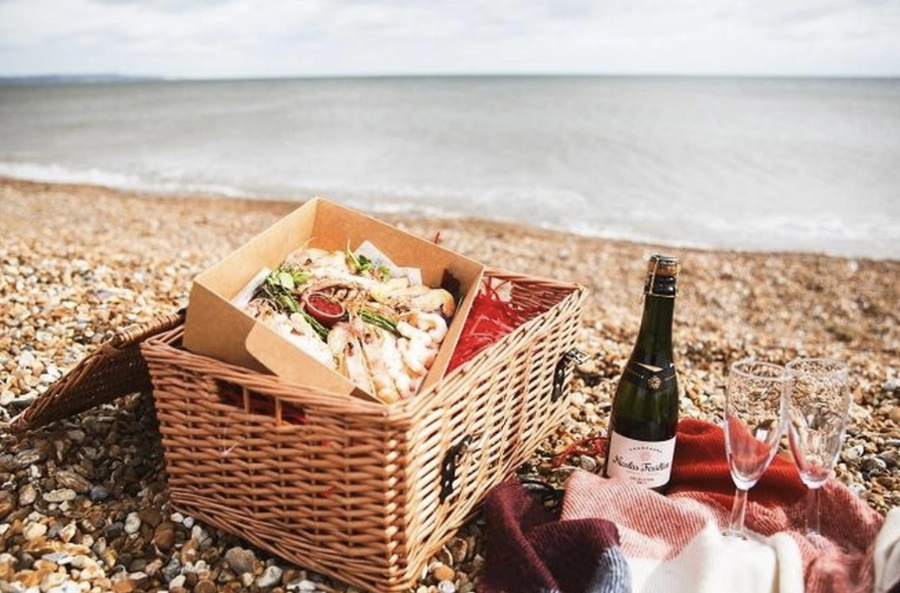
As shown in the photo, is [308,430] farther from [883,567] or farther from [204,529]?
[883,567]

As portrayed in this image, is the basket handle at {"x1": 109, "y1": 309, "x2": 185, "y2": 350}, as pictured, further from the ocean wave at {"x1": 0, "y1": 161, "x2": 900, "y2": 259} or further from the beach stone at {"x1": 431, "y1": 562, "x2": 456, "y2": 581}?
the ocean wave at {"x1": 0, "y1": 161, "x2": 900, "y2": 259}

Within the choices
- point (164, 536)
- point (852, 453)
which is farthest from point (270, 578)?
point (852, 453)

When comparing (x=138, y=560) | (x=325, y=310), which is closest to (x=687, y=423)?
(x=325, y=310)

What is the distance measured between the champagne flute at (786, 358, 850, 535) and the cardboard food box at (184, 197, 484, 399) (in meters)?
1.10

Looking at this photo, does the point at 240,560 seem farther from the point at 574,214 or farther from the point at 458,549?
the point at 574,214

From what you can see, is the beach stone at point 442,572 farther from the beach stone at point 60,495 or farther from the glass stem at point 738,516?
the beach stone at point 60,495

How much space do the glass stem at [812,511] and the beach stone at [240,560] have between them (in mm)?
1867

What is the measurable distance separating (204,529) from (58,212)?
11.6 metres

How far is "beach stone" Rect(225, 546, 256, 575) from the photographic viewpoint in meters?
2.20

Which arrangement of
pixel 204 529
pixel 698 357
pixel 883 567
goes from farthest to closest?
pixel 698 357 < pixel 204 529 < pixel 883 567

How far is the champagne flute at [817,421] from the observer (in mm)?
2057

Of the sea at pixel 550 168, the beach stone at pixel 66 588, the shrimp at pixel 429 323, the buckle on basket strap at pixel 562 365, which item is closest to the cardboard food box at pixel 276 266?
the shrimp at pixel 429 323

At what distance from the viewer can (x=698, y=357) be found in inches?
188

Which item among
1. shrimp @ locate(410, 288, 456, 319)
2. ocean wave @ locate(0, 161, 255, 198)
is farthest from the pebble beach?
ocean wave @ locate(0, 161, 255, 198)
